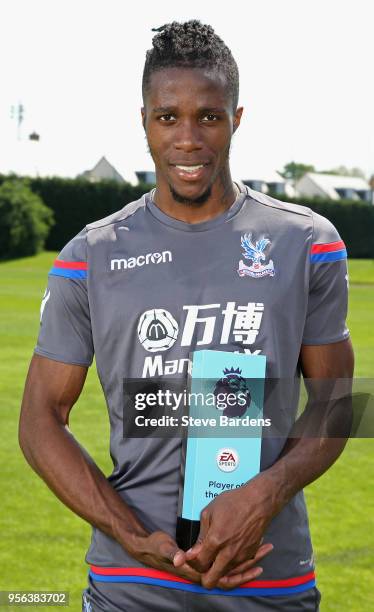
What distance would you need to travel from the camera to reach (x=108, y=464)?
8.90 metres

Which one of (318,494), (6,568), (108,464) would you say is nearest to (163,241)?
(6,568)

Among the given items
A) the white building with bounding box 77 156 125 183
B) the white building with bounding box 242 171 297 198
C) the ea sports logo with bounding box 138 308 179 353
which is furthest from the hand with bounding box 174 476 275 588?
the white building with bounding box 242 171 297 198

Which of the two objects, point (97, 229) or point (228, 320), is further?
point (97, 229)

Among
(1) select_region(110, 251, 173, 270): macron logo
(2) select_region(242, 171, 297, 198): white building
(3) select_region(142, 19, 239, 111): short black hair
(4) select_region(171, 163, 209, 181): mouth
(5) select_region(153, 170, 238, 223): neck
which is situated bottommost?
(2) select_region(242, 171, 297, 198): white building

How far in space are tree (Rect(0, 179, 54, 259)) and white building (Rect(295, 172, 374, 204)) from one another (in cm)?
3452

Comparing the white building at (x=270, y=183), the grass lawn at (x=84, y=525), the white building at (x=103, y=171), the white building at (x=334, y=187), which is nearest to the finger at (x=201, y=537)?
the grass lawn at (x=84, y=525)

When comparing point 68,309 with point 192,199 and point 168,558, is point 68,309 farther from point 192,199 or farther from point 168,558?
point 168,558

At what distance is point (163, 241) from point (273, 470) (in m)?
0.63

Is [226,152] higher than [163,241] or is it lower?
higher

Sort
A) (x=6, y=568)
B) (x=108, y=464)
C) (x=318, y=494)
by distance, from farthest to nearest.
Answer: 1. (x=108, y=464)
2. (x=318, y=494)
3. (x=6, y=568)

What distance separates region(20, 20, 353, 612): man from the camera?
266cm

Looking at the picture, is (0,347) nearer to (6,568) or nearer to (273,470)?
(6,568)

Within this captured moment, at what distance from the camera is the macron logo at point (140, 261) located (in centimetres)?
275

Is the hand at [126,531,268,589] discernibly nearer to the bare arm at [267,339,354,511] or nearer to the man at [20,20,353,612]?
the man at [20,20,353,612]
